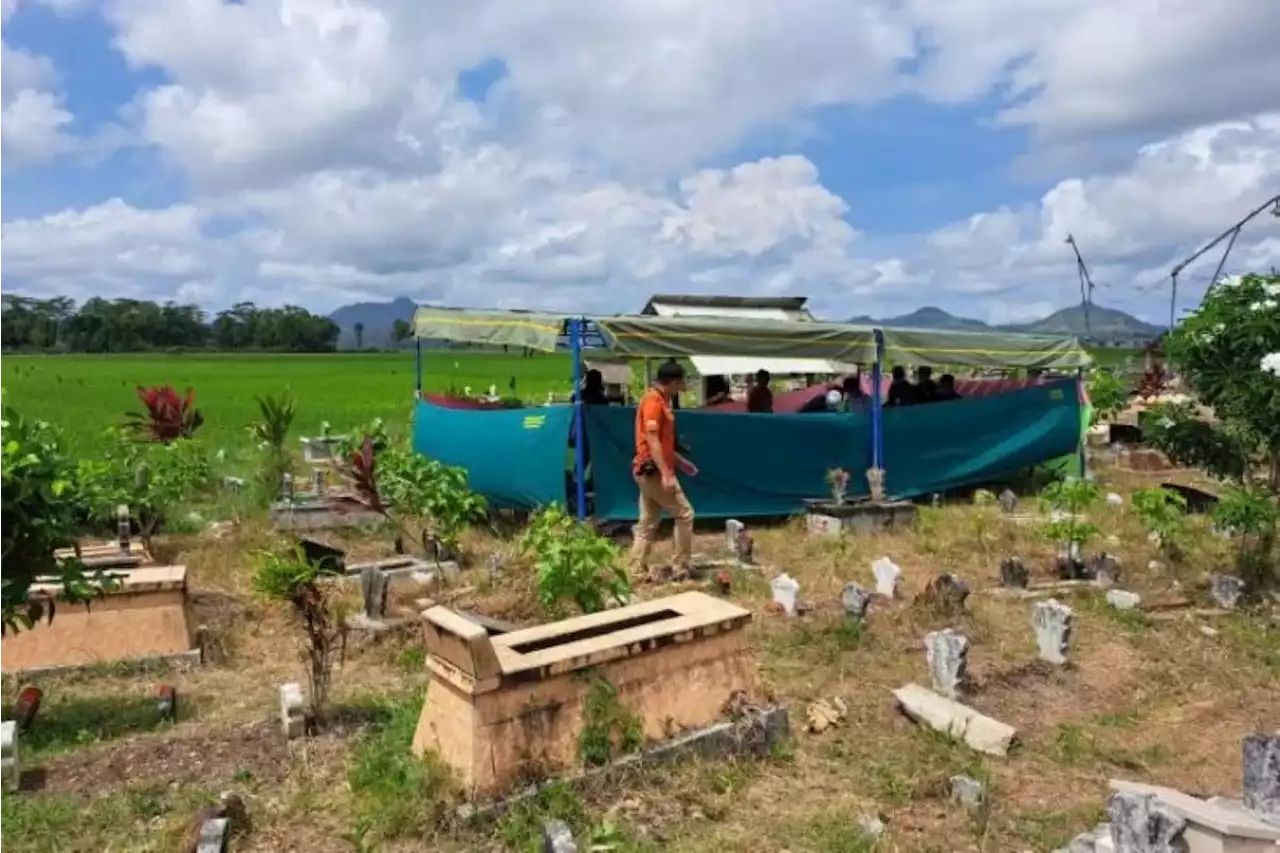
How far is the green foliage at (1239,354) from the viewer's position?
22.5ft

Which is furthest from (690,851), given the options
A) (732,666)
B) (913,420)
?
(913,420)

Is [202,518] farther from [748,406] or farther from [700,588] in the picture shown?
[748,406]

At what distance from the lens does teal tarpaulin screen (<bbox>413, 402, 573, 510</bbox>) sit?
9.79 meters

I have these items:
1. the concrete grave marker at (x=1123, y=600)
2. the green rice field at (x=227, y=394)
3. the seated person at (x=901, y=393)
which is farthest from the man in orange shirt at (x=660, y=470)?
the seated person at (x=901, y=393)

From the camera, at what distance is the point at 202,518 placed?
33.1 ft

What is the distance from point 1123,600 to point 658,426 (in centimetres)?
353

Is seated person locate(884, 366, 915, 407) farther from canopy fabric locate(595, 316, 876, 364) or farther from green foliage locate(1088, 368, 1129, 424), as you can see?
green foliage locate(1088, 368, 1129, 424)

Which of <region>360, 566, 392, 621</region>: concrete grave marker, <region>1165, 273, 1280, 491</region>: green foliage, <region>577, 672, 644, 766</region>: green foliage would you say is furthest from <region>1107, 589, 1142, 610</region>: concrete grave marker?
<region>360, 566, 392, 621</region>: concrete grave marker

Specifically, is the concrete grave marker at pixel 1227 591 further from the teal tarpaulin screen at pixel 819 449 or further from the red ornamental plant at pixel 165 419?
the red ornamental plant at pixel 165 419

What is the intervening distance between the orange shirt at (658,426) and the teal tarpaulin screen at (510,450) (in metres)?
1.77

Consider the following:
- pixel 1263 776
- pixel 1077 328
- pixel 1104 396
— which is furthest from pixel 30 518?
pixel 1077 328

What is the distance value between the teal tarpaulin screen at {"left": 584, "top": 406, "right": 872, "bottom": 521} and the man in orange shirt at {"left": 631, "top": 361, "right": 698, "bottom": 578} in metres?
1.38

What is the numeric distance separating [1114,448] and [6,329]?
96.6 m

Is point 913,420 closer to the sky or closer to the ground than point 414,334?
closer to the ground
